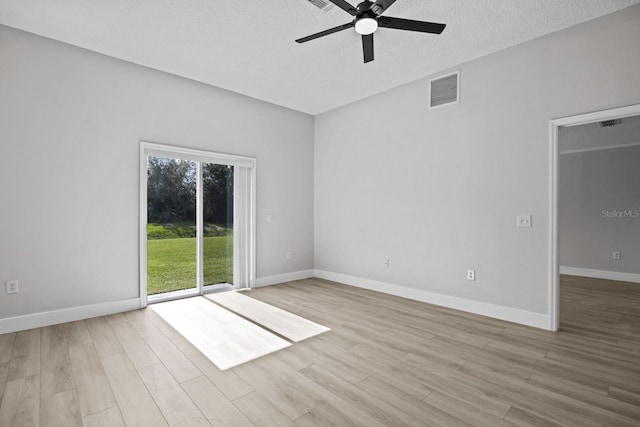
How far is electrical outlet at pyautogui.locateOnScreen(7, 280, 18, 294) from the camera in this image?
10.4ft

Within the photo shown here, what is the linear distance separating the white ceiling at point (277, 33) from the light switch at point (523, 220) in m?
1.96

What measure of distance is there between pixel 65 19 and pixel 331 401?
4.20 metres

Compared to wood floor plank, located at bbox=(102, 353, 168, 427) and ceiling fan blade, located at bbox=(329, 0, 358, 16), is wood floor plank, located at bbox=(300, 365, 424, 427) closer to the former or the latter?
wood floor plank, located at bbox=(102, 353, 168, 427)

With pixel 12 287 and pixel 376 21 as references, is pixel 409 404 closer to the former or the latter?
pixel 376 21

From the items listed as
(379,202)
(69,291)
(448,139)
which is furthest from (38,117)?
(448,139)

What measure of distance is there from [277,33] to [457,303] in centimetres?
385

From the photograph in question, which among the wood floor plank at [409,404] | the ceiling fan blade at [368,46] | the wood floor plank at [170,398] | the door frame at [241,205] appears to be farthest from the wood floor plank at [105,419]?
the ceiling fan blade at [368,46]

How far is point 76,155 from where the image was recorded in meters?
3.56

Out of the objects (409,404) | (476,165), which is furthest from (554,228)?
(409,404)

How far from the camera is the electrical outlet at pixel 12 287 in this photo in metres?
3.18

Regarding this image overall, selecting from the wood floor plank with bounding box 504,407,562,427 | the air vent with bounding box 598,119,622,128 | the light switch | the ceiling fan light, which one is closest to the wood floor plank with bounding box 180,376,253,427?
the wood floor plank with bounding box 504,407,562,427

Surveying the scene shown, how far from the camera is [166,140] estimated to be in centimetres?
423

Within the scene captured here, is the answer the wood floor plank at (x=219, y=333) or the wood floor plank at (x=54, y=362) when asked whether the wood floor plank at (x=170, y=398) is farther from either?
the wood floor plank at (x=54, y=362)

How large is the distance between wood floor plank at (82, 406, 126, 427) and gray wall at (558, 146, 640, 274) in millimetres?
7141
